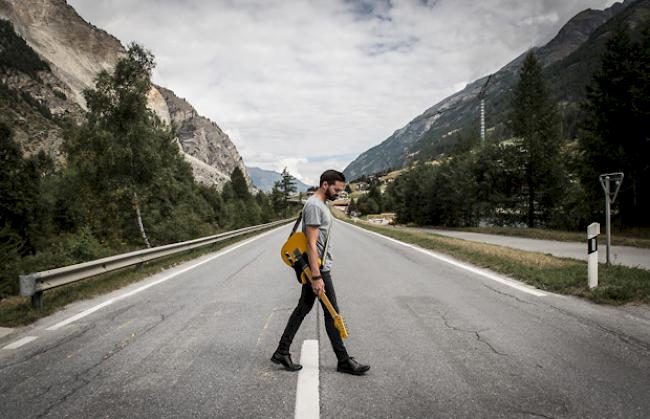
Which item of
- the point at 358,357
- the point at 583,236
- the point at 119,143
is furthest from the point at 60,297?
the point at 583,236

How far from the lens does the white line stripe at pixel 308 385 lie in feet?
8.45

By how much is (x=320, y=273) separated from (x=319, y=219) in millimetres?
513

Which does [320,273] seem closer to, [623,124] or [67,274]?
[67,274]

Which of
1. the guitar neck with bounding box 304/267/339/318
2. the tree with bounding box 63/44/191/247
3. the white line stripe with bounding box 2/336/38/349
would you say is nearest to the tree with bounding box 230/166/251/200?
the tree with bounding box 63/44/191/247

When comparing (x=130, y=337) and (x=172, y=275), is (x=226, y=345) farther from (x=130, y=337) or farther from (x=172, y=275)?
(x=172, y=275)

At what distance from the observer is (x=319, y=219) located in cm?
332

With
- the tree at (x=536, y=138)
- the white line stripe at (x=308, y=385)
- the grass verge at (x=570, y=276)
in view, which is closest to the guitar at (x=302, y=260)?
the white line stripe at (x=308, y=385)

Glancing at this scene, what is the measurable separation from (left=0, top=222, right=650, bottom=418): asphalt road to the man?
13 cm

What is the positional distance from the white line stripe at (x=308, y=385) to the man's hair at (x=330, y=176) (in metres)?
1.72

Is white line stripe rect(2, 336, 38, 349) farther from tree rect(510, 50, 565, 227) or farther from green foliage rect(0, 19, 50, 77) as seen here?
green foliage rect(0, 19, 50, 77)

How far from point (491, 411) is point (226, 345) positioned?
2660 millimetres

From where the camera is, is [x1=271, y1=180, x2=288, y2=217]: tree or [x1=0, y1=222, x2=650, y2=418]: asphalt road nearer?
[x1=0, y1=222, x2=650, y2=418]: asphalt road

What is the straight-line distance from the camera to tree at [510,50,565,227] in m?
28.8

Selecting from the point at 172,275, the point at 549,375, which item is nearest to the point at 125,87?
the point at 172,275
